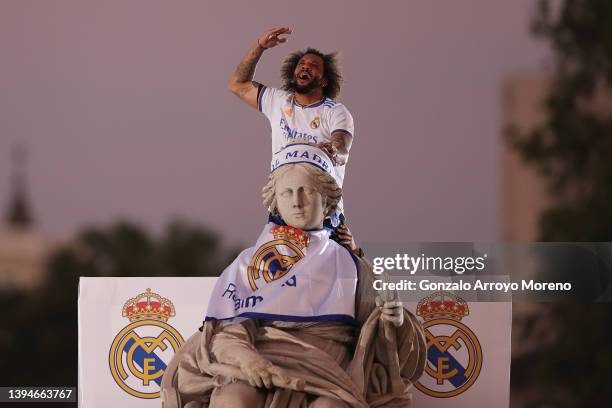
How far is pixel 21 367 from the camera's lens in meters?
18.5

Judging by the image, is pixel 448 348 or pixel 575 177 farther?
pixel 575 177

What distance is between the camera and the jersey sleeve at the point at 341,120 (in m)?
9.12

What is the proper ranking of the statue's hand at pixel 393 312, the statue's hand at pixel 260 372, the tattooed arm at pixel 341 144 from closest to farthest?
1. the statue's hand at pixel 260 372
2. the statue's hand at pixel 393 312
3. the tattooed arm at pixel 341 144

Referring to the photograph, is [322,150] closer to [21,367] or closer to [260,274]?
[260,274]

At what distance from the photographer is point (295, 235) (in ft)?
28.1

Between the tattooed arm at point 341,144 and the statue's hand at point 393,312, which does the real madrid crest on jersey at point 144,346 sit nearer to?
the tattooed arm at point 341,144

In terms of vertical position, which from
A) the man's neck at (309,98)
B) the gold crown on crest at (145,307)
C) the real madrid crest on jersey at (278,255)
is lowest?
the gold crown on crest at (145,307)

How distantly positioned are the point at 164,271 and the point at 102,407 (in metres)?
10.2

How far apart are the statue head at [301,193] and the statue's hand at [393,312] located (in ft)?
2.36

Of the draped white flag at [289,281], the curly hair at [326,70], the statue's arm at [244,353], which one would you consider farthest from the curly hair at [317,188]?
the curly hair at [326,70]

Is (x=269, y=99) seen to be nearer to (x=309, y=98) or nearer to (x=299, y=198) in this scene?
(x=309, y=98)

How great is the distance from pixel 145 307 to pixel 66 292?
9.80 meters

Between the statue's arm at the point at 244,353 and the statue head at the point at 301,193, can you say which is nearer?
the statue's arm at the point at 244,353

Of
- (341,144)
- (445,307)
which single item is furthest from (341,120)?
(445,307)
